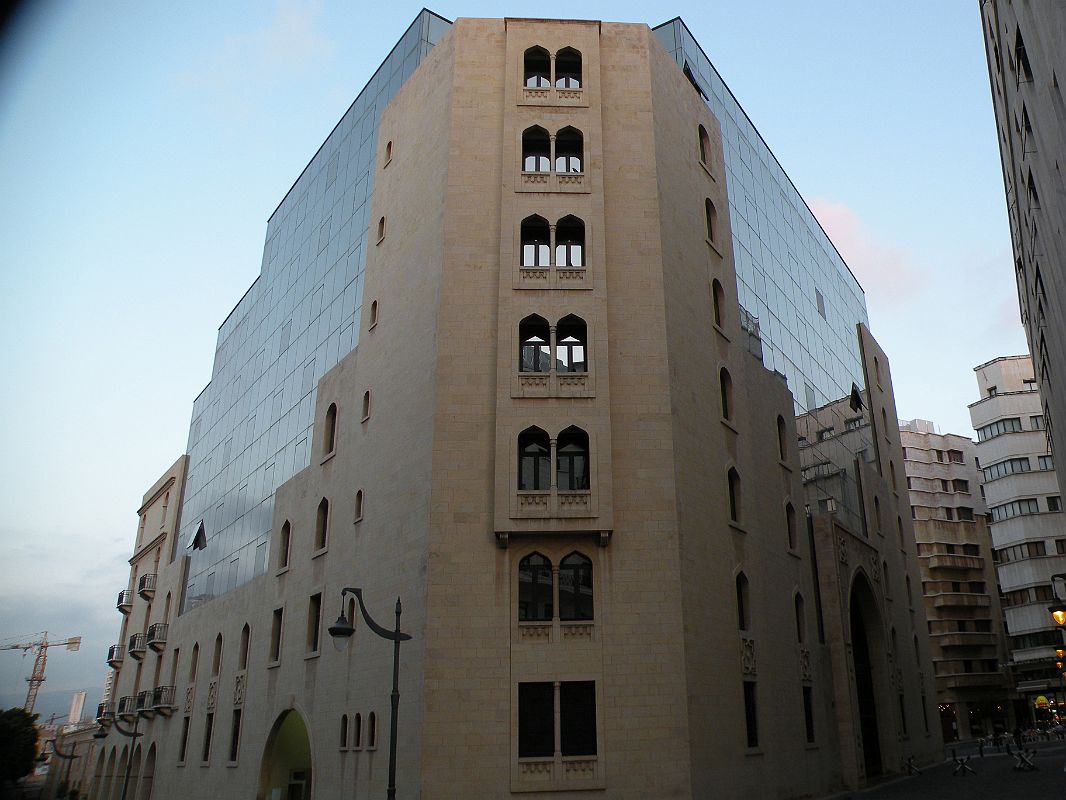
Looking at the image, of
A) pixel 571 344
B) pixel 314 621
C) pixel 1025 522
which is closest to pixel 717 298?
pixel 571 344

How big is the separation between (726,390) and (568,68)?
13.4m

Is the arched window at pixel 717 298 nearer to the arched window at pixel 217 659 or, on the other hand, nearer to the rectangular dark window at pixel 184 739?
the arched window at pixel 217 659

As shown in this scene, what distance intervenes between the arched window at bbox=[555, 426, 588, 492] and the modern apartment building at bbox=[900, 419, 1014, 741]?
73592mm

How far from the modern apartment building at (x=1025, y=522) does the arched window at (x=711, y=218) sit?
60408 mm

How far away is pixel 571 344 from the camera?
1048 inches

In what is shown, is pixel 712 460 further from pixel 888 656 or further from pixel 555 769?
pixel 888 656

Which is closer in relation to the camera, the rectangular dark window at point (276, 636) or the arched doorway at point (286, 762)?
the arched doorway at point (286, 762)

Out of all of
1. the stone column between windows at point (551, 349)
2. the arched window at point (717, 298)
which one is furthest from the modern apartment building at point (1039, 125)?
the stone column between windows at point (551, 349)

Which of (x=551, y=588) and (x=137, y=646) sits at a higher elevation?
(x=551, y=588)

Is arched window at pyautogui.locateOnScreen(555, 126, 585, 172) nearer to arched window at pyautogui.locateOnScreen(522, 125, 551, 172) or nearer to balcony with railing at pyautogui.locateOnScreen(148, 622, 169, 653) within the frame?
arched window at pyautogui.locateOnScreen(522, 125, 551, 172)

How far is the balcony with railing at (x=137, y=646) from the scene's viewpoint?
53969 millimetres

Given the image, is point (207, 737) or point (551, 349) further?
point (207, 737)

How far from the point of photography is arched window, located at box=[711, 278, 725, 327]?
32.3 meters

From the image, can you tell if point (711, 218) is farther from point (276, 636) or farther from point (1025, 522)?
point (1025, 522)
